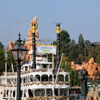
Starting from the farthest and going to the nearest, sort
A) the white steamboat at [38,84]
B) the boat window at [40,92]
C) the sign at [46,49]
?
the sign at [46,49]
the boat window at [40,92]
the white steamboat at [38,84]

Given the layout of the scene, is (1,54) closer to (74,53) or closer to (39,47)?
(39,47)

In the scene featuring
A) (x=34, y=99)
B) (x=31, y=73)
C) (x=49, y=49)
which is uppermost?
(x=49, y=49)

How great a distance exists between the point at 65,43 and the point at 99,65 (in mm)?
43020

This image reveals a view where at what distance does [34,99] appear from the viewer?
5547 centimetres

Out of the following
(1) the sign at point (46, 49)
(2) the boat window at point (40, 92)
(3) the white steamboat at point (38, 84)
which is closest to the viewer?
(3) the white steamboat at point (38, 84)

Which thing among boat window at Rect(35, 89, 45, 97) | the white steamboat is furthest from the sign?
boat window at Rect(35, 89, 45, 97)

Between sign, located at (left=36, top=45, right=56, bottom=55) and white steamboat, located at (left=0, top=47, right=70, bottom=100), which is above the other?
sign, located at (left=36, top=45, right=56, bottom=55)

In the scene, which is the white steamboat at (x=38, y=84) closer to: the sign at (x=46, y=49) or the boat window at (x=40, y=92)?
Result: the boat window at (x=40, y=92)

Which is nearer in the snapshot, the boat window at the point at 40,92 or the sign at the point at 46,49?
the boat window at the point at 40,92

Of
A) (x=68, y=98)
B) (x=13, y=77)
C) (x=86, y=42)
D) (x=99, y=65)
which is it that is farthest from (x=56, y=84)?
(x=86, y=42)

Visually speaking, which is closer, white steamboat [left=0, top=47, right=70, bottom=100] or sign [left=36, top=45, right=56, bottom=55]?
white steamboat [left=0, top=47, right=70, bottom=100]

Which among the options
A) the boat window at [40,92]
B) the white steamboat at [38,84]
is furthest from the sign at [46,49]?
the boat window at [40,92]

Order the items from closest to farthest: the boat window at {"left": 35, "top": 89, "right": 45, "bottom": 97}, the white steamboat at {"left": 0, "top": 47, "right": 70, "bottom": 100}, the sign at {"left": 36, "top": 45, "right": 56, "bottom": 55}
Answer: the white steamboat at {"left": 0, "top": 47, "right": 70, "bottom": 100} < the boat window at {"left": 35, "top": 89, "right": 45, "bottom": 97} < the sign at {"left": 36, "top": 45, "right": 56, "bottom": 55}

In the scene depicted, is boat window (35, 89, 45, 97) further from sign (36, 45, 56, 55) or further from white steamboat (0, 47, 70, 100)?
sign (36, 45, 56, 55)
